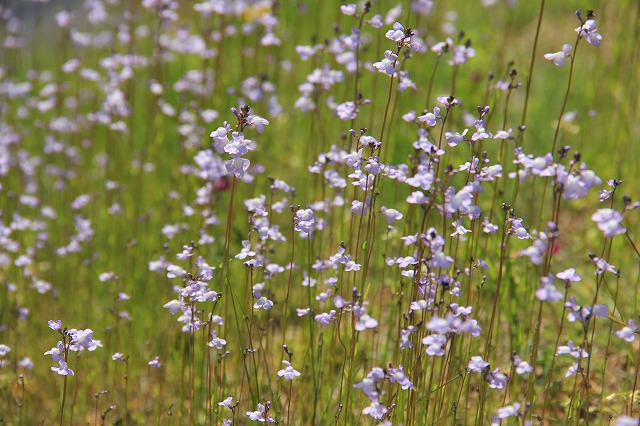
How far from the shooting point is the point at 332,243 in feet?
12.8

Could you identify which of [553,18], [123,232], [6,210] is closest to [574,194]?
[123,232]

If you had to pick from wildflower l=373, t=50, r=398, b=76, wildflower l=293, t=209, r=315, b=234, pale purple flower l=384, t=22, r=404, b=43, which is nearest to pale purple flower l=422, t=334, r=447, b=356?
wildflower l=293, t=209, r=315, b=234

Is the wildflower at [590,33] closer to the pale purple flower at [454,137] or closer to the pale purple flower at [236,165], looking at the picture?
the pale purple flower at [454,137]

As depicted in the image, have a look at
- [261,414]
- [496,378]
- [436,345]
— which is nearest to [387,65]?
[436,345]

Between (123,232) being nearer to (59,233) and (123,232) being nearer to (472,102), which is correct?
(59,233)

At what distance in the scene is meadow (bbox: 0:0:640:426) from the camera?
2412mm

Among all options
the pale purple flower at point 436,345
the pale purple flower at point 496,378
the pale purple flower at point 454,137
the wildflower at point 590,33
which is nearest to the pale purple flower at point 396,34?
the pale purple flower at point 454,137

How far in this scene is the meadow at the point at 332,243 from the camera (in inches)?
95.0

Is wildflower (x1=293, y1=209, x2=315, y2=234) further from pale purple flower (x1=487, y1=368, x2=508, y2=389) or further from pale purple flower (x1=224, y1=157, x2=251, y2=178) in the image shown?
pale purple flower (x1=487, y1=368, x2=508, y2=389)

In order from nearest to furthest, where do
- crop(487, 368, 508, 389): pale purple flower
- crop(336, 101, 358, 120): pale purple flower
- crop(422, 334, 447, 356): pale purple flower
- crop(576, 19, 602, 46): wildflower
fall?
crop(422, 334, 447, 356): pale purple flower → crop(487, 368, 508, 389): pale purple flower → crop(576, 19, 602, 46): wildflower → crop(336, 101, 358, 120): pale purple flower

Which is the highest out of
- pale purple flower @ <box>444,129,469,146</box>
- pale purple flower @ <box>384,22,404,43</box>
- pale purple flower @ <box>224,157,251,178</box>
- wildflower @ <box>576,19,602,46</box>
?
pale purple flower @ <box>384,22,404,43</box>

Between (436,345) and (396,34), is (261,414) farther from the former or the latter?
(396,34)

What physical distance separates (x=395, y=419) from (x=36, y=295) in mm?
2327

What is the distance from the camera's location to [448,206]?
7.12 ft
